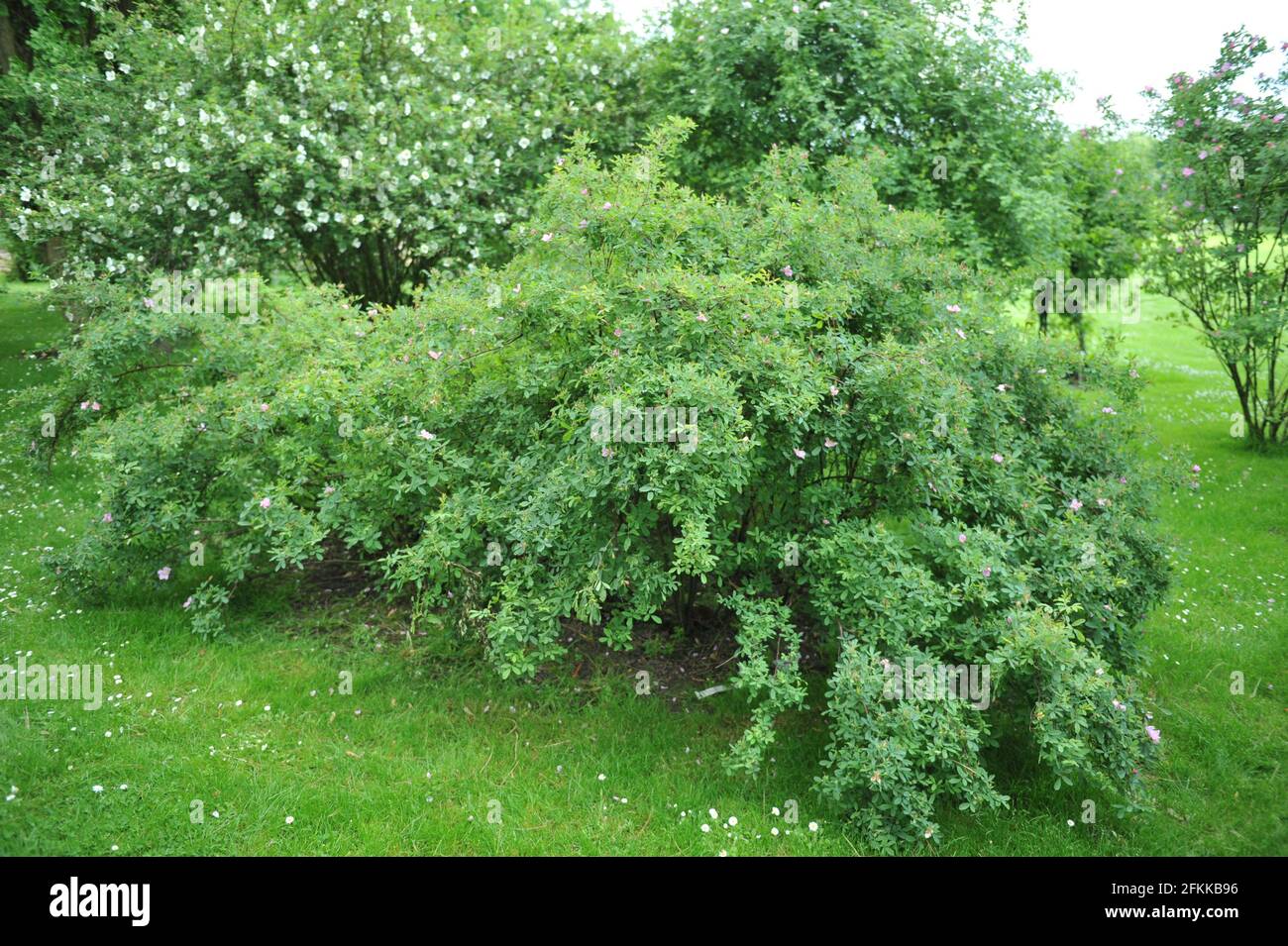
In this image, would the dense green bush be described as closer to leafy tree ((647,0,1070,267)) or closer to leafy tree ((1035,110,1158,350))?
leafy tree ((647,0,1070,267))

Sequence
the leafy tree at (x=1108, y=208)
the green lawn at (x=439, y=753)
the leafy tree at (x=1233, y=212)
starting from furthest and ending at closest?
the leafy tree at (x=1108, y=208) → the leafy tree at (x=1233, y=212) → the green lawn at (x=439, y=753)

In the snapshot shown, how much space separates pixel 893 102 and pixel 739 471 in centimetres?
764

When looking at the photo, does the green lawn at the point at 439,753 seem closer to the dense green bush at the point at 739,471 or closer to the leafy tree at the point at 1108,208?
the dense green bush at the point at 739,471

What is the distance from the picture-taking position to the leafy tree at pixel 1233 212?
349 inches

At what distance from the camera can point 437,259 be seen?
34.5 ft

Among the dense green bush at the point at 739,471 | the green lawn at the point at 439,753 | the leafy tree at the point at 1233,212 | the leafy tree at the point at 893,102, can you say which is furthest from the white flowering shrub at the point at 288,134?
the leafy tree at the point at 1233,212

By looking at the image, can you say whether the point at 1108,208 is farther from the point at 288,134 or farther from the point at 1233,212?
the point at 288,134

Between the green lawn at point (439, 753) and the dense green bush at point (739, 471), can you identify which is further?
the dense green bush at point (739, 471)

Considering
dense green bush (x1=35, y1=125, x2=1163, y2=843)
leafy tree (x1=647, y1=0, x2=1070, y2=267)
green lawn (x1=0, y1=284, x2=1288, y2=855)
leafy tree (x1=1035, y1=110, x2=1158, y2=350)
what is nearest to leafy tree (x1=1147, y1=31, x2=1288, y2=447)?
leafy tree (x1=1035, y1=110, x2=1158, y2=350)

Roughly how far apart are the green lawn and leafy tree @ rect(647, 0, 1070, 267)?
17.6 ft

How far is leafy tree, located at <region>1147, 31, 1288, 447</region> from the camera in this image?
8867 mm

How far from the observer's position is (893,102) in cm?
979

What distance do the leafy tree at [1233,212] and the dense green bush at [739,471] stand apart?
18.3 ft
